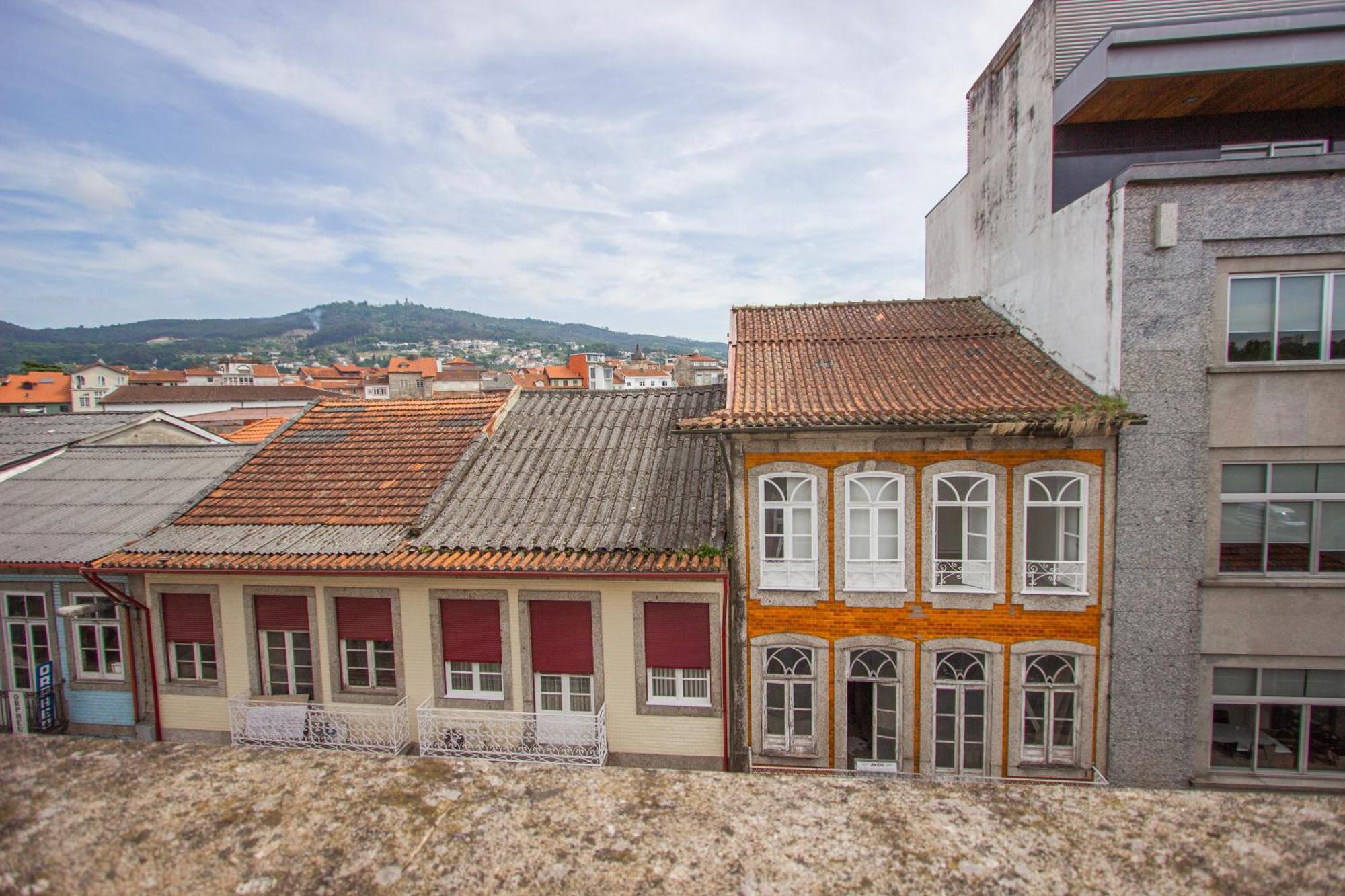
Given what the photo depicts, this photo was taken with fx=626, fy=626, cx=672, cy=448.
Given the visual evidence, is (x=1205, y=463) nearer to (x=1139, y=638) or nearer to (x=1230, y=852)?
(x=1139, y=638)

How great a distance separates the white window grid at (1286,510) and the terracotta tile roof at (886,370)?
114 inches

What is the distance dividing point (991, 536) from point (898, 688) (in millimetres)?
3026

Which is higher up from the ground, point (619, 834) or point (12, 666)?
point (619, 834)

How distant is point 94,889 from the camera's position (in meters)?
1.56

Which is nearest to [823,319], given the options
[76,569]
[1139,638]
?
[1139,638]

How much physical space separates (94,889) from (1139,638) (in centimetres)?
1267

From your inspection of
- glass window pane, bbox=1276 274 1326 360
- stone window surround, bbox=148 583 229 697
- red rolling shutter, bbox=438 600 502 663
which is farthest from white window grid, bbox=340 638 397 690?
glass window pane, bbox=1276 274 1326 360

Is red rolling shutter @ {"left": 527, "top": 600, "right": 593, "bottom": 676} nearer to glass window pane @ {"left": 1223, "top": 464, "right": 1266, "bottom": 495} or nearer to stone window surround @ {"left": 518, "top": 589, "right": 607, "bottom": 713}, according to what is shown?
stone window surround @ {"left": 518, "top": 589, "right": 607, "bottom": 713}

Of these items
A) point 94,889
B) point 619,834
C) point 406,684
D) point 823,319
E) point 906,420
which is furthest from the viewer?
point 823,319

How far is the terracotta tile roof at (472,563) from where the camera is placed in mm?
10258

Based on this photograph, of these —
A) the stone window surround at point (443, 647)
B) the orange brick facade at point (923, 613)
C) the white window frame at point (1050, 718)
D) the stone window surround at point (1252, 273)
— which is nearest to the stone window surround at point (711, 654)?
the orange brick facade at point (923, 613)

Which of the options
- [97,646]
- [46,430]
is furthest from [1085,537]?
[46,430]

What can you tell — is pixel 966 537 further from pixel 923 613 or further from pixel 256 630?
pixel 256 630

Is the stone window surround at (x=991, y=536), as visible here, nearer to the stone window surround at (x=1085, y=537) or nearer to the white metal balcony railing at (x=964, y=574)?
the white metal balcony railing at (x=964, y=574)
